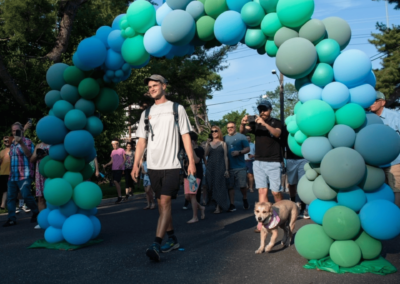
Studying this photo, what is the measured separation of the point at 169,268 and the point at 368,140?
2.52 metres

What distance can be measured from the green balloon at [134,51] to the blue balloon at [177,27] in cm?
57

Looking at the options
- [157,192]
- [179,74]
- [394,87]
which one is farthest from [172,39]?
[394,87]

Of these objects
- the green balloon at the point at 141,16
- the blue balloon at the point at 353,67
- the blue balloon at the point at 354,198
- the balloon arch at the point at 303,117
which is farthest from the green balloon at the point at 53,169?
the blue balloon at the point at 353,67

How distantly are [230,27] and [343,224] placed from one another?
8.84ft

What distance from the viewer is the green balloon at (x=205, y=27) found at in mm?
5434

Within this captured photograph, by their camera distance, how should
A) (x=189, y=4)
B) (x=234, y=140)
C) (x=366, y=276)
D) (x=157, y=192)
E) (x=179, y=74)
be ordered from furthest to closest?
(x=179, y=74) → (x=234, y=140) → (x=189, y=4) → (x=157, y=192) → (x=366, y=276)

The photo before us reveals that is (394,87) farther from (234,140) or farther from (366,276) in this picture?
(366,276)

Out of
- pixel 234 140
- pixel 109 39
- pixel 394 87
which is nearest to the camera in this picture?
pixel 109 39

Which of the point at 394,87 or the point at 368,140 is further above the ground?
the point at 394,87

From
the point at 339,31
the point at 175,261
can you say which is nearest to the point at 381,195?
the point at 339,31

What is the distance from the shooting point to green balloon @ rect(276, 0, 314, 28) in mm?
4469

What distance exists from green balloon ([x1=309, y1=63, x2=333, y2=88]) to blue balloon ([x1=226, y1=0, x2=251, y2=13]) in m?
1.31

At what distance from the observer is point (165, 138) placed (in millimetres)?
5082

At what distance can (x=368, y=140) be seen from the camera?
417 cm
